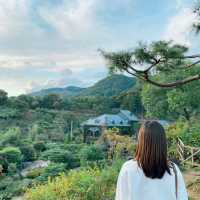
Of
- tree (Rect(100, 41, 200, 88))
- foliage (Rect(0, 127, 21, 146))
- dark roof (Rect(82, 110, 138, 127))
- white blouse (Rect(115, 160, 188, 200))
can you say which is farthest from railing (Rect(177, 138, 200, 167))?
dark roof (Rect(82, 110, 138, 127))

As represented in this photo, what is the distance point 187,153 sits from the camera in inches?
366

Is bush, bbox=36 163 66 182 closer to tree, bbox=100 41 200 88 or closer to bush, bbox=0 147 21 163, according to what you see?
bush, bbox=0 147 21 163

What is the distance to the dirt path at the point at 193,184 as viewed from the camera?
596 centimetres

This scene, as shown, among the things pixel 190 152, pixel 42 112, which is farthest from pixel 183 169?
pixel 42 112

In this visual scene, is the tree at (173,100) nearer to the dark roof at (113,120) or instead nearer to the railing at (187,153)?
the dark roof at (113,120)

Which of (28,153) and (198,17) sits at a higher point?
(198,17)

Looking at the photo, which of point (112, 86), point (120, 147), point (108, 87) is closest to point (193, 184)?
point (120, 147)

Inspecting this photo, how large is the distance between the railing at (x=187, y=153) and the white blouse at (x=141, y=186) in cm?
707

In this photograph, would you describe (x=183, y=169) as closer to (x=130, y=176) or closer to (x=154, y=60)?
(x=154, y=60)

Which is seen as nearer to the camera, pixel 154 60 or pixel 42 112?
pixel 154 60

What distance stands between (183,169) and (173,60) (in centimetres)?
398

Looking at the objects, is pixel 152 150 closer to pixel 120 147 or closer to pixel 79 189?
pixel 79 189

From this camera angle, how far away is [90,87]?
3155 centimetres

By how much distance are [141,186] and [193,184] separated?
5311 mm
